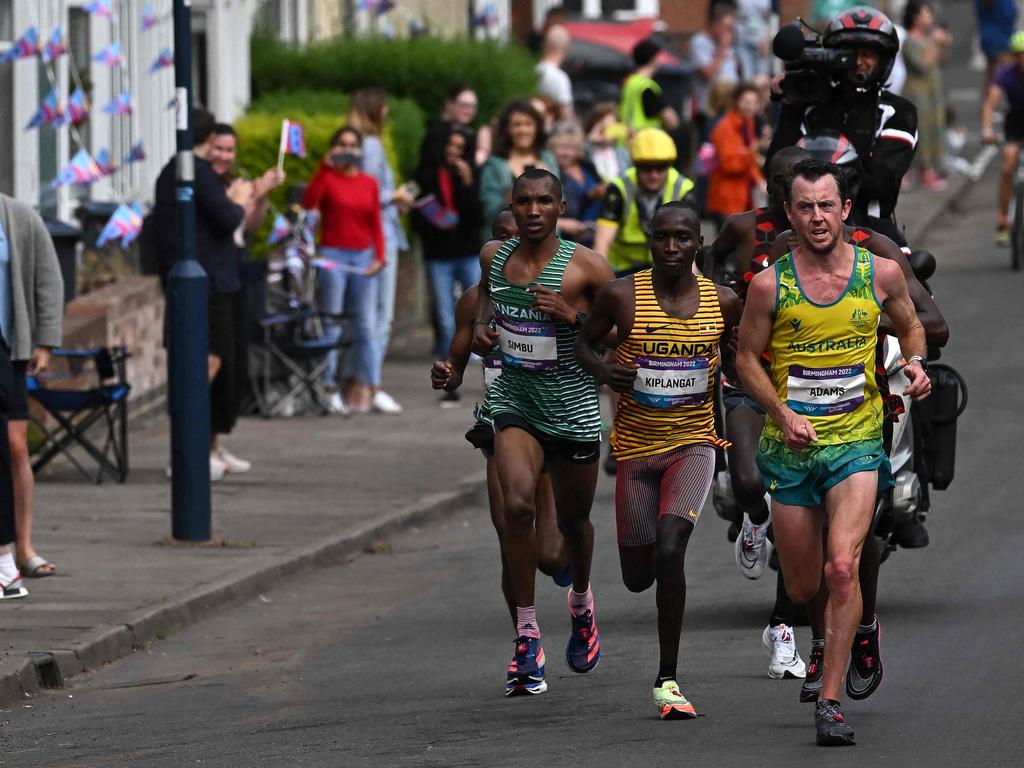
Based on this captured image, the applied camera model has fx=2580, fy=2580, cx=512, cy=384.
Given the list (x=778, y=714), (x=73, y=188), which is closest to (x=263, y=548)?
(x=778, y=714)

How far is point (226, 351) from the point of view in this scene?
1497 cm

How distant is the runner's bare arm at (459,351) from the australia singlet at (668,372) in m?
0.76

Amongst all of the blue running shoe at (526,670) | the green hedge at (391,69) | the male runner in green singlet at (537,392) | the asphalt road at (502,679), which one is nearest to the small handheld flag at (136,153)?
the green hedge at (391,69)

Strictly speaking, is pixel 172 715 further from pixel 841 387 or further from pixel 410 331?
pixel 410 331

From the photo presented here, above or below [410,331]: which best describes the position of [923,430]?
above

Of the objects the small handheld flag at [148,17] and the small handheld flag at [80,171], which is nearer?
the small handheld flag at [80,171]

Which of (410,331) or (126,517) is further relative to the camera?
(410,331)

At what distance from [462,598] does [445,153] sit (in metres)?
7.66

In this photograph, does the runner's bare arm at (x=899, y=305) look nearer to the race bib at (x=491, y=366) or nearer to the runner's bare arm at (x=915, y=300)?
the runner's bare arm at (x=915, y=300)

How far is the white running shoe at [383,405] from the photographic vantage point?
18531mm

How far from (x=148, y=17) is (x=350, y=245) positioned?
3.33 meters

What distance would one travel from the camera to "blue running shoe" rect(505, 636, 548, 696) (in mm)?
9180

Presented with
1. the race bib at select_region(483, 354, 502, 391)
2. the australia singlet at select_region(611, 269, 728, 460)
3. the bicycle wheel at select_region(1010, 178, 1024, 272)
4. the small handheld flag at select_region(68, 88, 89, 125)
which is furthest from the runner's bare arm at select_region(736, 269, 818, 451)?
the bicycle wheel at select_region(1010, 178, 1024, 272)

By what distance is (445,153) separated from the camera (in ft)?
62.8
